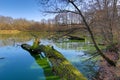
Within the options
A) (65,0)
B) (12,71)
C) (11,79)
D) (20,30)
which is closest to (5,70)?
(12,71)

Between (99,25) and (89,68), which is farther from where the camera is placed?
(89,68)

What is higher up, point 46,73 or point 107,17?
point 107,17

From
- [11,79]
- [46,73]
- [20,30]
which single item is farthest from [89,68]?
[20,30]

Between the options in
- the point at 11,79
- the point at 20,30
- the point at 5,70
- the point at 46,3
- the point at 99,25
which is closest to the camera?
the point at 46,3

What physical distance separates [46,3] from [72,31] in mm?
1438

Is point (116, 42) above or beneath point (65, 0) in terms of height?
beneath

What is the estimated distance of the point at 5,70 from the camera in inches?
417

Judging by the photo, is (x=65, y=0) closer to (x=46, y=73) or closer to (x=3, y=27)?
(x=46, y=73)

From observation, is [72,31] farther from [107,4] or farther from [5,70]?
[5,70]

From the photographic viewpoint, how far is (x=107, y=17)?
28.0 ft

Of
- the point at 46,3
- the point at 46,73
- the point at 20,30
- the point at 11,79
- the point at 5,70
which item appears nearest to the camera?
the point at 46,3

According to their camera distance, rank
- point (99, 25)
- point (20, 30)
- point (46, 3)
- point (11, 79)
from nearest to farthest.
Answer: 1. point (46, 3)
2. point (99, 25)
3. point (11, 79)
4. point (20, 30)

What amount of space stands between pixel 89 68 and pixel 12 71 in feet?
13.1

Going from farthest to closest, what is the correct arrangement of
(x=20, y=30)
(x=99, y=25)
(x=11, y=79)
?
(x=20, y=30), (x=11, y=79), (x=99, y=25)
